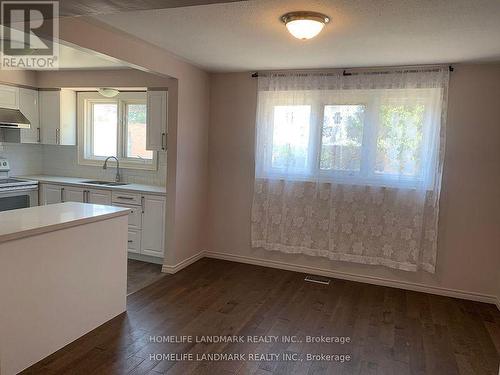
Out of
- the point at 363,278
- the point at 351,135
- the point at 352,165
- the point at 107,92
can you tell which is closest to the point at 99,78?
the point at 107,92

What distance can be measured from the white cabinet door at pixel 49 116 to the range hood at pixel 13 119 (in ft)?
0.76

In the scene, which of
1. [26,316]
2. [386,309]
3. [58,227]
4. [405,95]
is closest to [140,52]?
[58,227]

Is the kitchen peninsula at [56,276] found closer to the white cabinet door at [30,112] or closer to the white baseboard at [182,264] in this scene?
the white baseboard at [182,264]

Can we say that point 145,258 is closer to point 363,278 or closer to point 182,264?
point 182,264

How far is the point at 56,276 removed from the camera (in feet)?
8.40

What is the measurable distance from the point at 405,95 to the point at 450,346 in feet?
7.89

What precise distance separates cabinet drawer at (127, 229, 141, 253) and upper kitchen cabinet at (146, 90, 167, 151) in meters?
1.05

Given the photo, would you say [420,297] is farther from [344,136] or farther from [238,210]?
[238,210]

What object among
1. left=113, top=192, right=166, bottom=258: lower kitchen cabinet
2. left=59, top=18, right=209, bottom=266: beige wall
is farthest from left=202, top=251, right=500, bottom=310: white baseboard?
left=113, top=192, right=166, bottom=258: lower kitchen cabinet

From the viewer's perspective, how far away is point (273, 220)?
4594 millimetres

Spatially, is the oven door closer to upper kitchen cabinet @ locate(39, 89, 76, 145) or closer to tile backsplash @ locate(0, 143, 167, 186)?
tile backsplash @ locate(0, 143, 167, 186)

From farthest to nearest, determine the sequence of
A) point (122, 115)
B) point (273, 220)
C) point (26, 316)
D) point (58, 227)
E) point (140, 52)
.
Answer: point (122, 115)
point (273, 220)
point (140, 52)
point (58, 227)
point (26, 316)

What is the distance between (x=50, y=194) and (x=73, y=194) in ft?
1.32

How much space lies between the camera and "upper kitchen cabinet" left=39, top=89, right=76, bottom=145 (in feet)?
16.9
